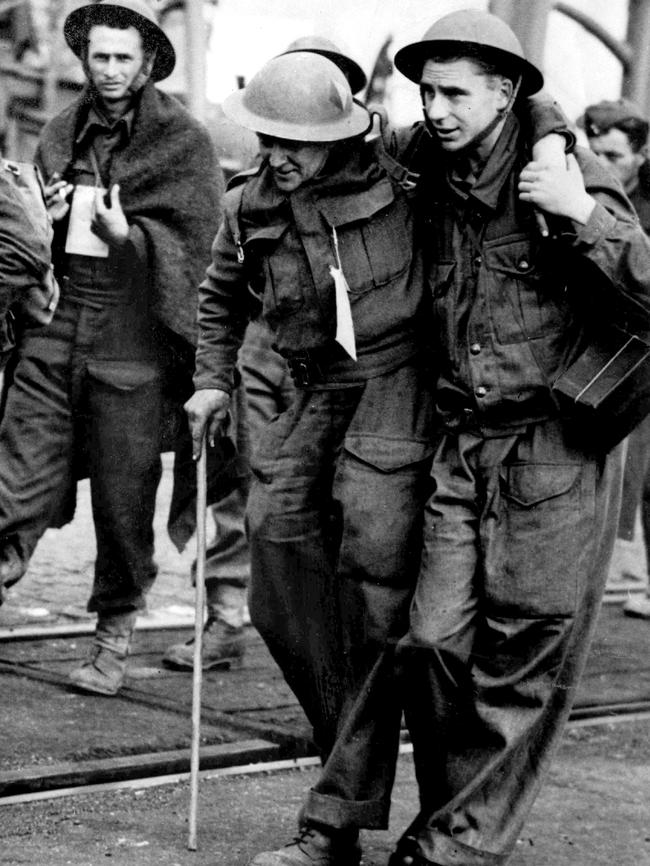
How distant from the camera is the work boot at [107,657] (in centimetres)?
634

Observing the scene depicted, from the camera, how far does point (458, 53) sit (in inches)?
169

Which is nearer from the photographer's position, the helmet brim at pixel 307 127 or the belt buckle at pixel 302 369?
the helmet brim at pixel 307 127

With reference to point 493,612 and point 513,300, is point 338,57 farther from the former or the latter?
point 493,612

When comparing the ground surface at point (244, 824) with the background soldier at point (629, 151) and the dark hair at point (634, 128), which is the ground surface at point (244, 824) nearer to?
the background soldier at point (629, 151)

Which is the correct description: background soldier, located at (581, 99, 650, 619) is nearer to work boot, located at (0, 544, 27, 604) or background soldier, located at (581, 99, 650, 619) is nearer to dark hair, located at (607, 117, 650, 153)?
dark hair, located at (607, 117, 650, 153)

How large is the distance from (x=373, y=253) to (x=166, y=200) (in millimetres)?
1986

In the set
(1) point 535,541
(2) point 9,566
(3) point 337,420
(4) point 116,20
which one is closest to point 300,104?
(3) point 337,420

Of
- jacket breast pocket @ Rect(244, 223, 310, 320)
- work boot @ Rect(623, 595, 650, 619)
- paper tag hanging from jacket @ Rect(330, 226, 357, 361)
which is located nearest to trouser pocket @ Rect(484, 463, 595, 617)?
paper tag hanging from jacket @ Rect(330, 226, 357, 361)

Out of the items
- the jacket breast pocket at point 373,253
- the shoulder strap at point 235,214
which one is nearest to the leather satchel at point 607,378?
the jacket breast pocket at point 373,253

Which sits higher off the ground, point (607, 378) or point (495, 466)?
point (607, 378)

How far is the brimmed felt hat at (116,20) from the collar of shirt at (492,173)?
2.28 metres

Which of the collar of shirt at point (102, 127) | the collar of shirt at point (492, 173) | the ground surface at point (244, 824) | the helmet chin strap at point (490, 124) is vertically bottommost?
the ground surface at point (244, 824)

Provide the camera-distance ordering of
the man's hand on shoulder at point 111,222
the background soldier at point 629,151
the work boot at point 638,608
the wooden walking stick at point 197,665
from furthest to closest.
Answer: the background soldier at point 629,151 < the work boot at point 638,608 < the man's hand on shoulder at point 111,222 < the wooden walking stick at point 197,665

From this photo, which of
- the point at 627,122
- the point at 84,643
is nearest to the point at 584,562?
the point at 84,643
